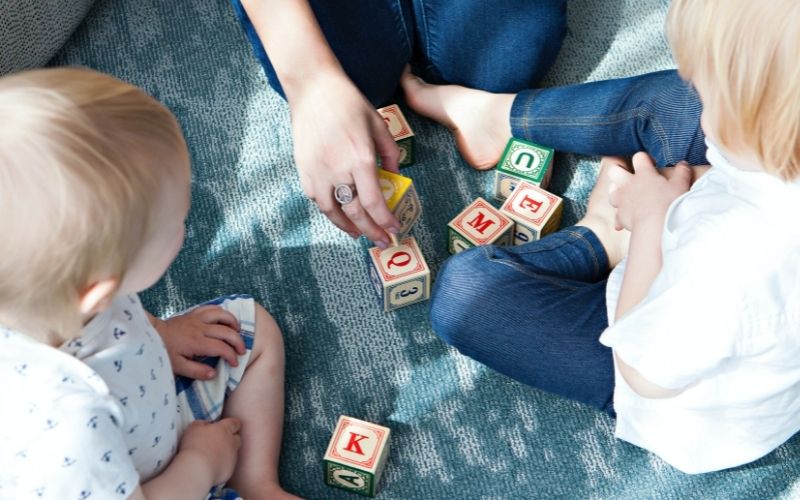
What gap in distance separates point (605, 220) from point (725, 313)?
1.52 feet

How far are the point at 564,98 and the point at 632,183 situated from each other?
236mm

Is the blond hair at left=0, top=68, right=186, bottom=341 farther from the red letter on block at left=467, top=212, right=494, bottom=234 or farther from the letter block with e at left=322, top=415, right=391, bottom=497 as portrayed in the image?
the red letter on block at left=467, top=212, right=494, bottom=234

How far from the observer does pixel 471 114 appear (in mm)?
1440

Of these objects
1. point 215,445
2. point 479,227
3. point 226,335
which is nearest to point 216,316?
point 226,335

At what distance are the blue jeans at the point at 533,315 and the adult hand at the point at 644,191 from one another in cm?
10

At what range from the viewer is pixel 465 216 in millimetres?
1339

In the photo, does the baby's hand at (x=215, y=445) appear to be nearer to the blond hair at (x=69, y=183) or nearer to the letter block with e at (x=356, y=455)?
the letter block with e at (x=356, y=455)

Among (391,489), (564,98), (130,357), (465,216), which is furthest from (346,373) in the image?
(564,98)

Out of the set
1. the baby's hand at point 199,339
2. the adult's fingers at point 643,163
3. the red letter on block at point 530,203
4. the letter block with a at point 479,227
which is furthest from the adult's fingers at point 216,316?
the adult's fingers at point 643,163

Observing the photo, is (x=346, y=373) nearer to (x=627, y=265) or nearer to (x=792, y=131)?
(x=627, y=265)

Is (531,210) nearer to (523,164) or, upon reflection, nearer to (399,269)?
(523,164)

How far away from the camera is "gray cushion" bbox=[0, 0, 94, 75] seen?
143cm

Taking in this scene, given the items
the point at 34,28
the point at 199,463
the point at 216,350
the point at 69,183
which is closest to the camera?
the point at 69,183

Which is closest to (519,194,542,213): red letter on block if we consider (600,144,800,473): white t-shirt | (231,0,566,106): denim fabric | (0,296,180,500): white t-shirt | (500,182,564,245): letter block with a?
(500,182,564,245): letter block with a
